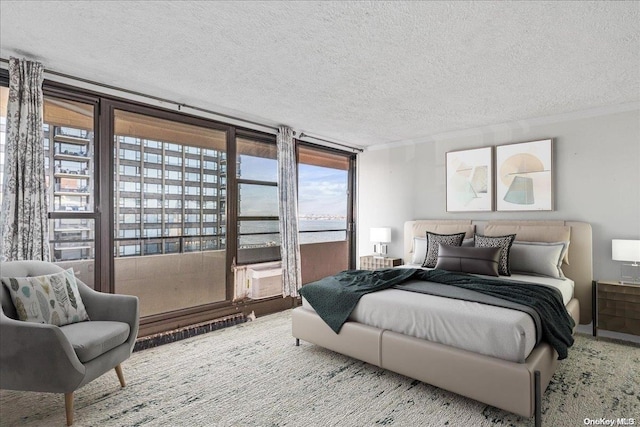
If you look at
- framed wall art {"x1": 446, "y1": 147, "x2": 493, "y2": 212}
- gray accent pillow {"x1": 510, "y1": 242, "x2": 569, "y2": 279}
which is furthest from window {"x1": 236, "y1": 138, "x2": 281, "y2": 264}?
gray accent pillow {"x1": 510, "y1": 242, "x2": 569, "y2": 279}

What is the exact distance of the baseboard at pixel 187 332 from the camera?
332 cm

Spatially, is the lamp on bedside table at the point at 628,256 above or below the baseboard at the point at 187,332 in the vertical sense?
above

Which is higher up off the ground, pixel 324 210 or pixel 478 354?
pixel 324 210

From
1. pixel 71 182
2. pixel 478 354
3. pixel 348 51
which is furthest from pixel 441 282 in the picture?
pixel 71 182

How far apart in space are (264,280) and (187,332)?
118 centimetres

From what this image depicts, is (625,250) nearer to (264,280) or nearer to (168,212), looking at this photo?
(264,280)

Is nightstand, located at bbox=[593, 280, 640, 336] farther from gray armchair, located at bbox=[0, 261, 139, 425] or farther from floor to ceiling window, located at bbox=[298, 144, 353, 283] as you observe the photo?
gray armchair, located at bbox=[0, 261, 139, 425]

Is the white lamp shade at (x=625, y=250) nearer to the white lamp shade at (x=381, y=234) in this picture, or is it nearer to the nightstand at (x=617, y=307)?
the nightstand at (x=617, y=307)

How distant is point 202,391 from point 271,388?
51 cm

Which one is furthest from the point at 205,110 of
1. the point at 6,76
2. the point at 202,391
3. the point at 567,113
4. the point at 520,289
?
the point at 567,113

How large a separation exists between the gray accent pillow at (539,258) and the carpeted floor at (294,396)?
830 millimetres

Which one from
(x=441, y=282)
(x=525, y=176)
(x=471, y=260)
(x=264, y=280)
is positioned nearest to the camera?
(x=441, y=282)

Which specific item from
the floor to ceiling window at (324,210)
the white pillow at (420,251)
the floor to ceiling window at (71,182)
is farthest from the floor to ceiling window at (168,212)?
the white pillow at (420,251)

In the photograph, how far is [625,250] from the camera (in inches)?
133
